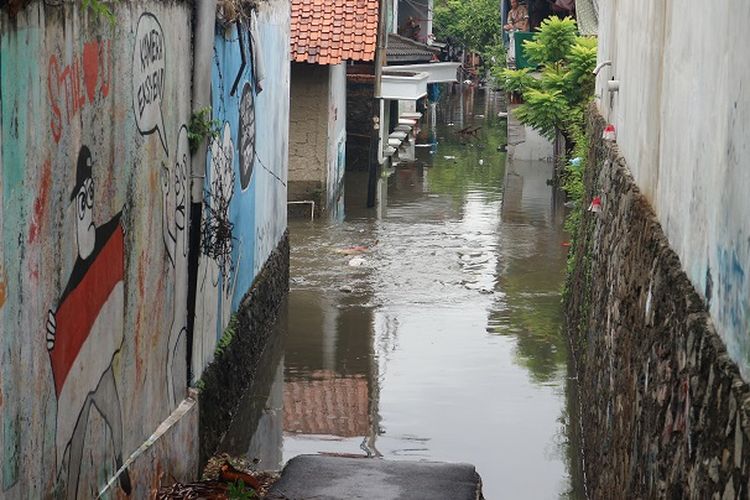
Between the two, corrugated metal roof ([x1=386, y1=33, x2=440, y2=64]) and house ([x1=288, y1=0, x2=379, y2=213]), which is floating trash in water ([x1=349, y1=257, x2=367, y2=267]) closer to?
house ([x1=288, y1=0, x2=379, y2=213])

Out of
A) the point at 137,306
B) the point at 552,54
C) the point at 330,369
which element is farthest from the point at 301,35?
the point at 137,306

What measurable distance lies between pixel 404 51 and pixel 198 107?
2848 cm

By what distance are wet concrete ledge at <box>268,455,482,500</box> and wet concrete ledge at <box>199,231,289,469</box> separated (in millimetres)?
1550

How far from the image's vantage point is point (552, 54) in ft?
84.9

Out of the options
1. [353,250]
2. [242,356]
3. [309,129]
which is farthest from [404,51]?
[242,356]

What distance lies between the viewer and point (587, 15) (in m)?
27.0

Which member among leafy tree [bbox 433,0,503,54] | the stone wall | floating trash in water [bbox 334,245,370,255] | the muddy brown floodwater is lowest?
the muddy brown floodwater

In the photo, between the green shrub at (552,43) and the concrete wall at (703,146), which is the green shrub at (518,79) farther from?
the concrete wall at (703,146)

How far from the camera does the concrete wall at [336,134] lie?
80.0 feet

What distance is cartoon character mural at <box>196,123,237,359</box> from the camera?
33.7ft

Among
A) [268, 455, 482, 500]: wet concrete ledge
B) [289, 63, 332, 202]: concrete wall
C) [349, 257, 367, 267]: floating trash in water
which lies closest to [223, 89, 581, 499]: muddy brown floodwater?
[349, 257, 367, 267]: floating trash in water

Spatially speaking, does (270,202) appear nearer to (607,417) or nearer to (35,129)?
(607,417)

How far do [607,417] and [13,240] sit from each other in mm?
4889

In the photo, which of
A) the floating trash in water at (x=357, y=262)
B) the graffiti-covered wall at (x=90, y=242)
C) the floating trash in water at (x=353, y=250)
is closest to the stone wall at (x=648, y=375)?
the graffiti-covered wall at (x=90, y=242)
